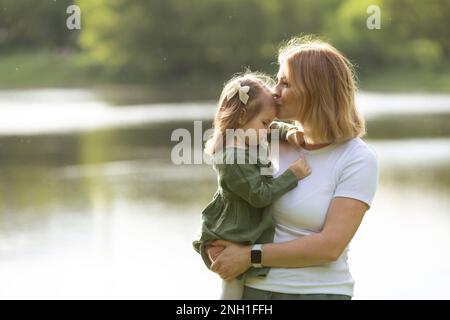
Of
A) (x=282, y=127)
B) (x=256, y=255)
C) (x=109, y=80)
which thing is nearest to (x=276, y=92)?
(x=282, y=127)

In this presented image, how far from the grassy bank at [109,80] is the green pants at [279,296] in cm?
2219

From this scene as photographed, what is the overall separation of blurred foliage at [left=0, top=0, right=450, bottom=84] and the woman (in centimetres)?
3173

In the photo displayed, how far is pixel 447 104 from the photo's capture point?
68.2ft

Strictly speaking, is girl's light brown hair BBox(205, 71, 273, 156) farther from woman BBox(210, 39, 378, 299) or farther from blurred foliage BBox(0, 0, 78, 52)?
blurred foliage BBox(0, 0, 78, 52)

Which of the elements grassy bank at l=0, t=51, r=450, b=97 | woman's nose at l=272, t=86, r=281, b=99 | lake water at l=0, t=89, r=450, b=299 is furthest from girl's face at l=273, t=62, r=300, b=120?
grassy bank at l=0, t=51, r=450, b=97

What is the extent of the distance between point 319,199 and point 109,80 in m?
34.8

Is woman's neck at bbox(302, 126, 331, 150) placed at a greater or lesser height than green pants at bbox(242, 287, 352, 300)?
greater

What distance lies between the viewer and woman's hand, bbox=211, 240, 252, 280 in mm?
2117

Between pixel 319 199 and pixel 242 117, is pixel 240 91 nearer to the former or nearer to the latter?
pixel 242 117

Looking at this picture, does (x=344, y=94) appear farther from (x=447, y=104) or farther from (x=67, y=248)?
(x=447, y=104)

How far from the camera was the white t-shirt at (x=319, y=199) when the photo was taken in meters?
2.09

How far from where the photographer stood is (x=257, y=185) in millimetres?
2104

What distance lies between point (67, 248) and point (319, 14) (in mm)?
33957
